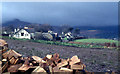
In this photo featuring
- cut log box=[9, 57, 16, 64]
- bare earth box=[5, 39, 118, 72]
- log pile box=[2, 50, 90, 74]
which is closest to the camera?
log pile box=[2, 50, 90, 74]

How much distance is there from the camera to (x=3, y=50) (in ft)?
7.55

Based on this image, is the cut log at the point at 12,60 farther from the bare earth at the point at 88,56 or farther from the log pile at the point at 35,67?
the bare earth at the point at 88,56

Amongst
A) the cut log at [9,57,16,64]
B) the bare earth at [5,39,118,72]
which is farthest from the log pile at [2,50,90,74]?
the bare earth at [5,39,118,72]

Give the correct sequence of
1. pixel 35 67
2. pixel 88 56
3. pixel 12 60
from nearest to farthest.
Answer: pixel 35 67 < pixel 12 60 < pixel 88 56

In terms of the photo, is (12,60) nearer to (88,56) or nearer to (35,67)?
(35,67)

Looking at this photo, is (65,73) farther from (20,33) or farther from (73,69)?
(20,33)

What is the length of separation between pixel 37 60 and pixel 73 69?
2.53 ft

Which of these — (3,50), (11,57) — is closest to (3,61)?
(11,57)

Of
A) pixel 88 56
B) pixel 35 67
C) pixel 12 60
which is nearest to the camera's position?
pixel 35 67

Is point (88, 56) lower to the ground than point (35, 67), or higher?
lower

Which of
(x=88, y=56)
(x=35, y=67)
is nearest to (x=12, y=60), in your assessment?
(x=35, y=67)

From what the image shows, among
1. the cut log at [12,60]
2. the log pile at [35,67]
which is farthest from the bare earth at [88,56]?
the cut log at [12,60]

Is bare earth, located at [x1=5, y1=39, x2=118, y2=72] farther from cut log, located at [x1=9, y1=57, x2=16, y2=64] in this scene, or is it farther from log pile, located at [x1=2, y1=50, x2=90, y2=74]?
cut log, located at [x1=9, y1=57, x2=16, y2=64]

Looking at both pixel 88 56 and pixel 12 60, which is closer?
pixel 12 60
